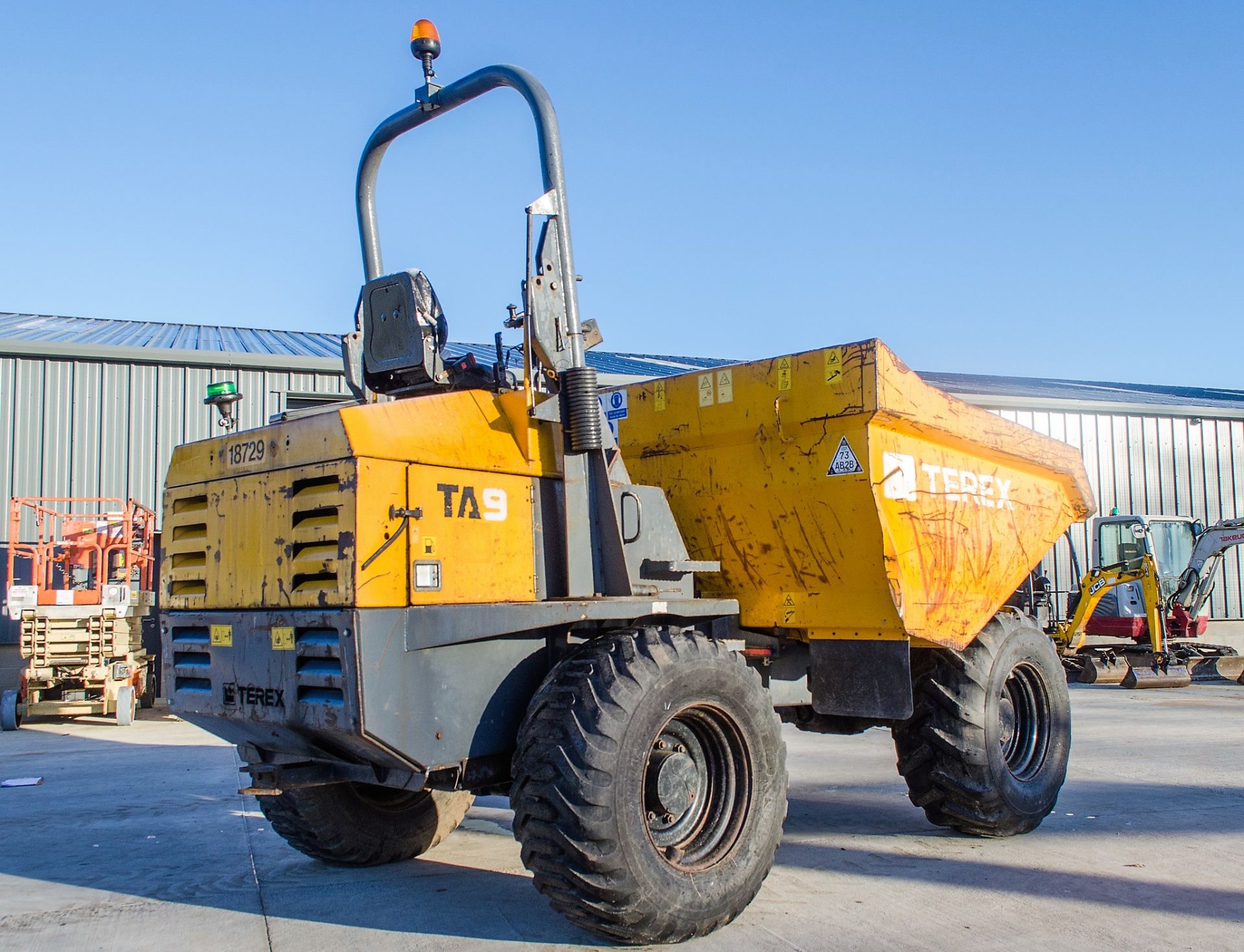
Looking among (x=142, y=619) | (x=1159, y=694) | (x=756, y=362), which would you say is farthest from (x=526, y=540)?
(x=1159, y=694)

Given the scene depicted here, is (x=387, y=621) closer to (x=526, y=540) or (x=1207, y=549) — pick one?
(x=526, y=540)

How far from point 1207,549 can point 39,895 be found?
62.4 ft

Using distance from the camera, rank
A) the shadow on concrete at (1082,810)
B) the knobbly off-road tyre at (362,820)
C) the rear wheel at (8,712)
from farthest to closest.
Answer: the rear wheel at (8,712)
the shadow on concrete at (1082,810)
the knobbly off-road tyre at (362,820)

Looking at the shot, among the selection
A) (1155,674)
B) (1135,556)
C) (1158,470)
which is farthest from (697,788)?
(1158,470)

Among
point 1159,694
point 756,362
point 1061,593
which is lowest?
point 1159,694

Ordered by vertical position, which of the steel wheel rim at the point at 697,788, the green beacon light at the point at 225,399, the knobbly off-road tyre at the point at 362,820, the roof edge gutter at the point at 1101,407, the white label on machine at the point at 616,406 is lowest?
the knobbly off-road tyre at the point at 362,820

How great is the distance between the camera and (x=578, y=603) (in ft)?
14.5

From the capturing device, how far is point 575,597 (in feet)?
15.2

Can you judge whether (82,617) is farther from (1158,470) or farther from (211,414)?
(1158,470)

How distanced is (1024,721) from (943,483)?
190 cm

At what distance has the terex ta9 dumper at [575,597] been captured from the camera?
403 cm

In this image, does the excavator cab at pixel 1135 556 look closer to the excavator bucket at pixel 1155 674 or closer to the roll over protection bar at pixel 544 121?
the excavator bucket at pixel 1155 674

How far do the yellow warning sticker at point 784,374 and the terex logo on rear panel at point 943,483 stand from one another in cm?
63

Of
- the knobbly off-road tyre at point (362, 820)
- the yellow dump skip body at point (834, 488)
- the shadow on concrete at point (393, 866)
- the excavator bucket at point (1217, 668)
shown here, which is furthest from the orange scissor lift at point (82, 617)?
the excavator bucket at point (1217, 668)
